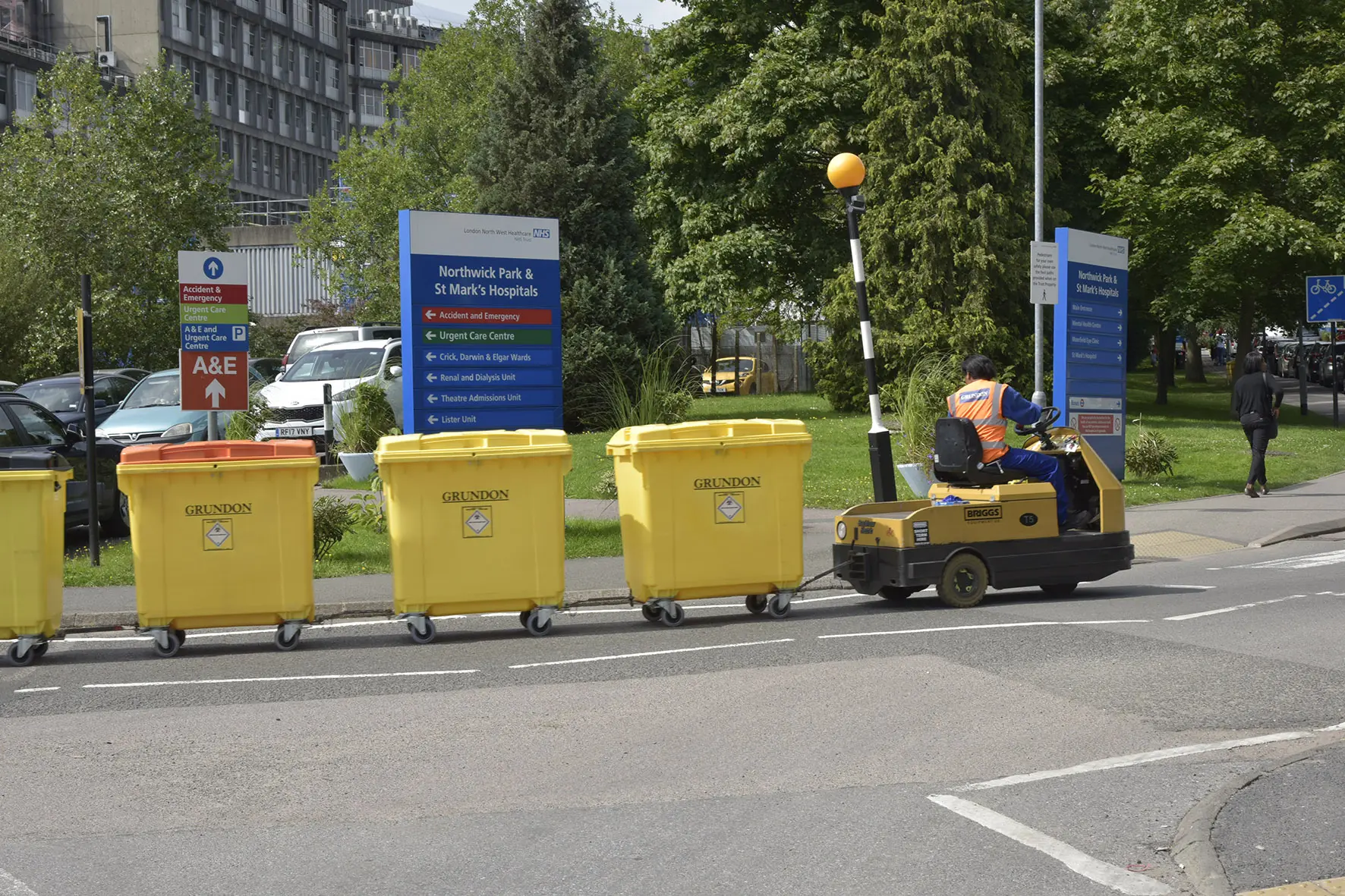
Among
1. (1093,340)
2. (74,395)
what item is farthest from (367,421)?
(1093,340)

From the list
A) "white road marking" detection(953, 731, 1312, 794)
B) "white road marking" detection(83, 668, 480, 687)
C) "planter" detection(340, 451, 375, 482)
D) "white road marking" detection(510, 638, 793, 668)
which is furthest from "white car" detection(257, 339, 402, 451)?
"white road marking" detection(953, 731, 1312, 794)

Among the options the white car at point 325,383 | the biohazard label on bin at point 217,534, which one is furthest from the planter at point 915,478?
the biohazard label on bin at point 217,534

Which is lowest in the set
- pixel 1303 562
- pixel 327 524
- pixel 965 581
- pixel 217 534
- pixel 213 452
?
pixel 1303 562

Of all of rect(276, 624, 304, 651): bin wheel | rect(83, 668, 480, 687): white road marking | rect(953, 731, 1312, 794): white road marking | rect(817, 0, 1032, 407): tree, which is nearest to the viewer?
rect(953, 731, 1312, 794): white road marking

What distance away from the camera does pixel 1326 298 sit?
28.1 m

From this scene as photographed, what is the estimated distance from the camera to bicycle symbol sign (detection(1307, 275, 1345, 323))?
2800 centimetres

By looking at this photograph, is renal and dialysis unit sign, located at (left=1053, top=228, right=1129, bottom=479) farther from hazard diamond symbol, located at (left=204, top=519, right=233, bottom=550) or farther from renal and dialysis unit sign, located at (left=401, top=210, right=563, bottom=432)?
hazard diamond symbol, located at (left=204, top=519, right=233, bottom=550)

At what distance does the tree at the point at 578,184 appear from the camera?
2861 centimetres

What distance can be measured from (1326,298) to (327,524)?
825 inches

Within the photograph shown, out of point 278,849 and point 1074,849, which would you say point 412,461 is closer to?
point 278,849

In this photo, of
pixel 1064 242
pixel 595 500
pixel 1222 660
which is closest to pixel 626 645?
pixel 1222 660

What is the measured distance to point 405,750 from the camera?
273 inches

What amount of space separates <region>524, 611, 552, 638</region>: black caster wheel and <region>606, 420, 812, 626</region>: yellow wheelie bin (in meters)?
0.66

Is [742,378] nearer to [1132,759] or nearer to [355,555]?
[355,555]
